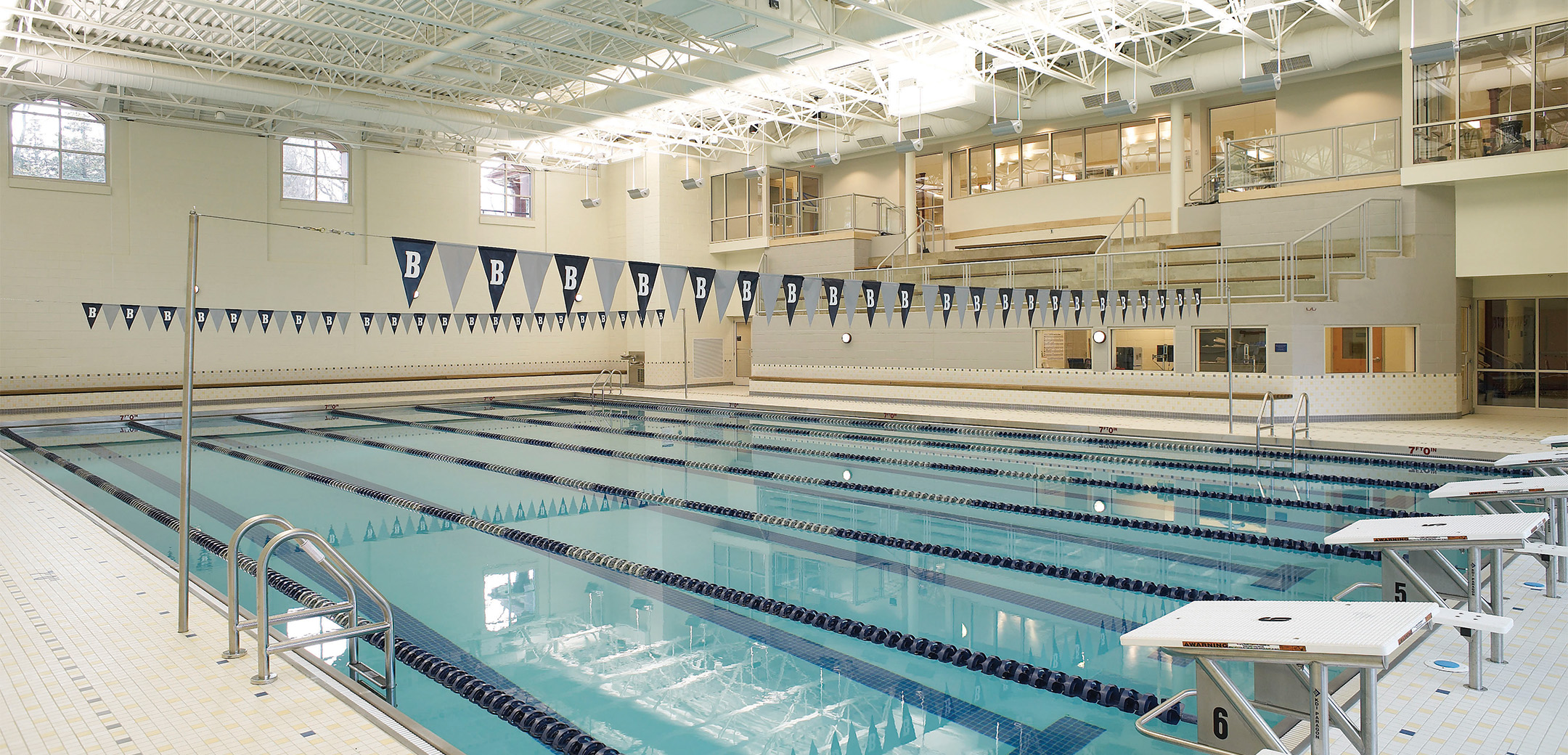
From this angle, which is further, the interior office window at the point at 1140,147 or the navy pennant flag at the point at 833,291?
the interior office window at the point at 1140,147

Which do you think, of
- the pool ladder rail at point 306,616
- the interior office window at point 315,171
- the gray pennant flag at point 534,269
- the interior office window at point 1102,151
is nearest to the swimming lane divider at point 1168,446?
the gray pennant flag at point 534,269

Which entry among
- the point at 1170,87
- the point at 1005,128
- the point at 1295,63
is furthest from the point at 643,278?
the point at 1170,87

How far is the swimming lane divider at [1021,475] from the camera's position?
25.0 ft

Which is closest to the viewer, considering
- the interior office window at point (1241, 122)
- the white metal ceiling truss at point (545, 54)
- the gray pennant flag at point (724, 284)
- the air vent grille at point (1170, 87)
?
the gray pennant flag at point (724, 284)

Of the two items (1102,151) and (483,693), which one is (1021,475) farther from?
(1102,151)

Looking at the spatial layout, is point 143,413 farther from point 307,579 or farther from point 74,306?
point 307,579

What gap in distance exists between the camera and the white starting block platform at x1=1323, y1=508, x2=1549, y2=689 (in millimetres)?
3369

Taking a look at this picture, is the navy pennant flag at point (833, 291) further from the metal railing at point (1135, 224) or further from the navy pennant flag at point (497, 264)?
the metal railing at point (1135, 224)

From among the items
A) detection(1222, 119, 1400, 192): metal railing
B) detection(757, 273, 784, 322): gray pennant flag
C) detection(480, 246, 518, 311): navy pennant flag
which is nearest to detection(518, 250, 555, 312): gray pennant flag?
detection(480, 246, 518, 311): navy pennant flag

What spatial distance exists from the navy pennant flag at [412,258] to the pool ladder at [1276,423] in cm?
800

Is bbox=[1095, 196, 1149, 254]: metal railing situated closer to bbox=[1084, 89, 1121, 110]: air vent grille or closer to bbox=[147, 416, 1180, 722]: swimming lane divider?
bbox=[1084, 89, 1121, 110]: air vent grille

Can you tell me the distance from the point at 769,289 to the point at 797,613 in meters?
13.7

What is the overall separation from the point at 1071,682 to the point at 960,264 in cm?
1415

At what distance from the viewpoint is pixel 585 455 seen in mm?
11547
